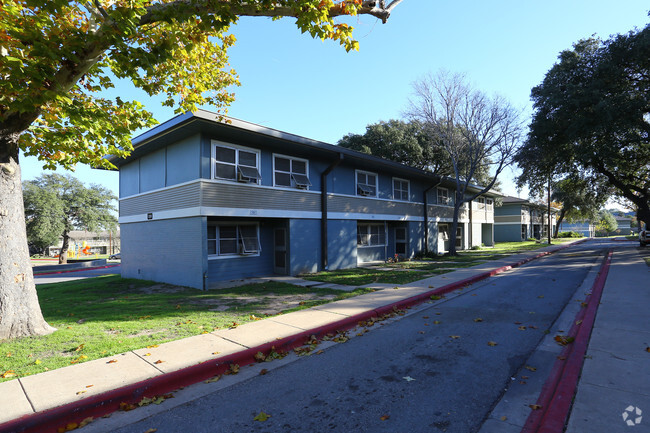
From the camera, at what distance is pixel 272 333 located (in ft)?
19.4

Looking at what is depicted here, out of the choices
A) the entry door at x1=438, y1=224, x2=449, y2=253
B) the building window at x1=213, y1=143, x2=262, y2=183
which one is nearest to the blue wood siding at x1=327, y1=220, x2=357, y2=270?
the building window at x1=213, y1=143, x2=262, y2=183

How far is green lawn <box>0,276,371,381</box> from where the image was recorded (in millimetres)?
5055

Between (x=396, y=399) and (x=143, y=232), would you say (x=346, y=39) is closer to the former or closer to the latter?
(x=396, y=399)

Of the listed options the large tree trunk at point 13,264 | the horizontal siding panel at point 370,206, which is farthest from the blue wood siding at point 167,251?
the horizontal siding panel at point 370,206

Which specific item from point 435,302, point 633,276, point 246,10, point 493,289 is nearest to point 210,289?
point 435,302

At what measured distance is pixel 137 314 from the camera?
7.78 m

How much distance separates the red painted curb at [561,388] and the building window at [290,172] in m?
11.1

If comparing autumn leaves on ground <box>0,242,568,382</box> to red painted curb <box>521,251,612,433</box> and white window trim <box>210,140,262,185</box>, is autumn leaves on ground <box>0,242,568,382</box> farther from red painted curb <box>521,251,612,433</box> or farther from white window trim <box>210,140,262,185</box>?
red painted curb <box>521,251,612,433</box>

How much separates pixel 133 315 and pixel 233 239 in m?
5.94

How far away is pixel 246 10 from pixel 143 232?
1205 centimetres

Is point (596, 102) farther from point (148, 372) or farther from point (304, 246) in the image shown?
point (148, 372)

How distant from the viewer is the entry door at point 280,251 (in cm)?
1452

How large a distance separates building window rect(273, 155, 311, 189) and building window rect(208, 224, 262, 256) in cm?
233

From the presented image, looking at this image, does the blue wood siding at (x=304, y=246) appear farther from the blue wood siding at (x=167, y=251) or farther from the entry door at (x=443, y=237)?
the entry door at (x=443, y=237)
